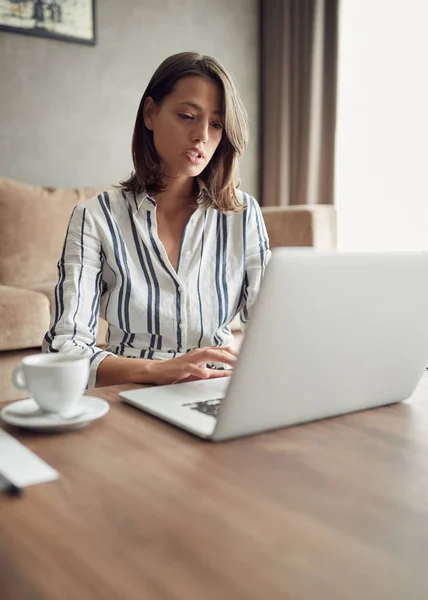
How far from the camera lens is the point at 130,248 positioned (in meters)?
1.30

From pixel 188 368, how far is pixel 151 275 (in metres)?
0.44

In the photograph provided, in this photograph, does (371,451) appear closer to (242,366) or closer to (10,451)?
(242,366)

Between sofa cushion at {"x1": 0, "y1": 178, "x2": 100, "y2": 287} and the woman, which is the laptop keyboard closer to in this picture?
the woman

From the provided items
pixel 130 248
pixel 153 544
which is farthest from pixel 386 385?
pixel 130 248

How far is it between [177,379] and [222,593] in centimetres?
52

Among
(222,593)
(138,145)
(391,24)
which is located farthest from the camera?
(391,24)

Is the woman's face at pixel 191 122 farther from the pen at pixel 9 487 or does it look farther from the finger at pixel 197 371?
the pen at pixel 9 487

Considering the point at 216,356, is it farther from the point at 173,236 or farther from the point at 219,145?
the point at 219,145

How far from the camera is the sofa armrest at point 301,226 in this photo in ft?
9.43

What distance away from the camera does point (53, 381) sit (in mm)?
674

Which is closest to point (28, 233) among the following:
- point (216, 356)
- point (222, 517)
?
point (216, 356)

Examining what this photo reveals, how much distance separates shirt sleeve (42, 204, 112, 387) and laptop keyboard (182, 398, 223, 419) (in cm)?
32

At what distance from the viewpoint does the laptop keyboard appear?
2.41 ft

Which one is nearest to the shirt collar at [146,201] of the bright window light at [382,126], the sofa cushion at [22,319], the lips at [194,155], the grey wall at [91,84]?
the lips at [194,155]
